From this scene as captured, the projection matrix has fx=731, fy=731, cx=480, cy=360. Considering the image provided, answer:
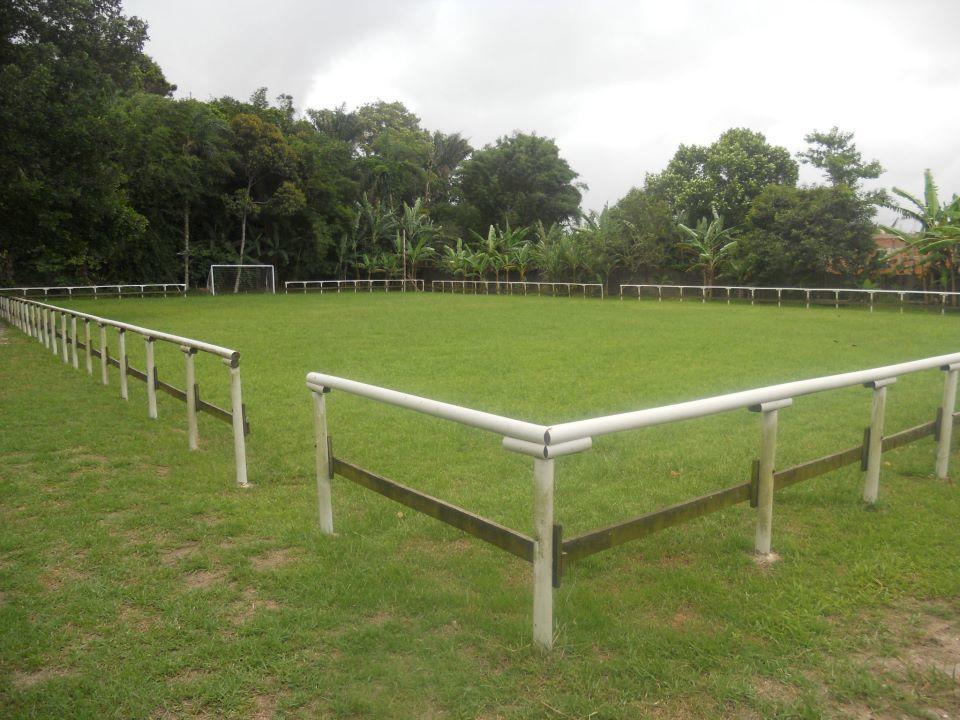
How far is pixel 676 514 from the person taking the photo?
→ 118 inches

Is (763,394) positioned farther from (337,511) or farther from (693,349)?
(693,349)

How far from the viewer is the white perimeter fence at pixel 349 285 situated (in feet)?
133

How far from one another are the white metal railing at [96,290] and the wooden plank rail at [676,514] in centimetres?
3193

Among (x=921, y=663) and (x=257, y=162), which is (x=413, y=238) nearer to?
(x=257, y=162)

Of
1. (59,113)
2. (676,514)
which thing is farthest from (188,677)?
(59,113)

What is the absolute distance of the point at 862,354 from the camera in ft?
37.4

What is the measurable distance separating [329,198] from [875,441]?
39474 millimetres

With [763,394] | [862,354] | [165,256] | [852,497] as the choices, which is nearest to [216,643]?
[763,394]

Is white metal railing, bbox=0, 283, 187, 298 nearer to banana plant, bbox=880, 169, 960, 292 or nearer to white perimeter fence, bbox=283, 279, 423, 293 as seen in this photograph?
white perimeter fence, bbox=283, 279, 423, 293

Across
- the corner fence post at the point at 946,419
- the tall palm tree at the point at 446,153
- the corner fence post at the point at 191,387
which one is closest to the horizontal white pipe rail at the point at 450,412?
the corner fence post at the point at 191,387

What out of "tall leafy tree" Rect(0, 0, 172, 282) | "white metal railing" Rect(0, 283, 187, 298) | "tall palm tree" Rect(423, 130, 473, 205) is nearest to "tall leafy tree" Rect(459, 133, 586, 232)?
"tall palm tree" Rect(423, 130, 473, 205)

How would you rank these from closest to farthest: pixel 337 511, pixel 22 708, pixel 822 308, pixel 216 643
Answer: pixel 22 708, pixel 216 643, pixel 337 511, pixel 822 308

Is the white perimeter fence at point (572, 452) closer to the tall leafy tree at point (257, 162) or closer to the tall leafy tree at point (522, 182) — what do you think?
A: the tall leafy tree at point (257, 162)

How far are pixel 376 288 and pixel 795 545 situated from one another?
4080cm
